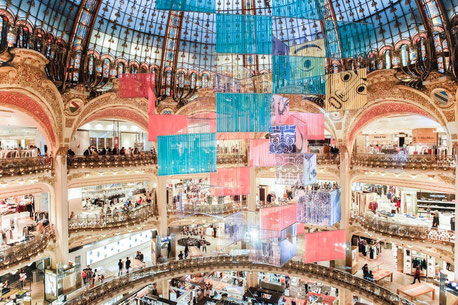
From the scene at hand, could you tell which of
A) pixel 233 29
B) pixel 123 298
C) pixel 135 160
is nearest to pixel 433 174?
pixel 233 29

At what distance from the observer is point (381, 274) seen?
19.6 m

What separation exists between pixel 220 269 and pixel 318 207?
10.0m

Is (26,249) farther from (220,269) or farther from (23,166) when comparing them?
(220,269)

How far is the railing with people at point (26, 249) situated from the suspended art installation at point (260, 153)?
461 inches

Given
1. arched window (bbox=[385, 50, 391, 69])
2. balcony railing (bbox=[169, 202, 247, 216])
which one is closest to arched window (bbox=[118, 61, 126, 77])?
balcony railing (bbox=[169, 202, 247, 216])

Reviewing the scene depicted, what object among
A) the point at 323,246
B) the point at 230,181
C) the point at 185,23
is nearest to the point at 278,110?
the point at 230,181

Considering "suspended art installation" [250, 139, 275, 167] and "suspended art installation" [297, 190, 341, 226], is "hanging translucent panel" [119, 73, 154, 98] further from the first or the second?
"suspended art installation" [297, 190, 341, 226]

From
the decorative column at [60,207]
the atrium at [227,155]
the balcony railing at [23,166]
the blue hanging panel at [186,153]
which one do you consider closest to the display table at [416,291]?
the atrium at [227,155]

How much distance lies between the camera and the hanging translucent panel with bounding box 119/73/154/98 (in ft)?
57.0

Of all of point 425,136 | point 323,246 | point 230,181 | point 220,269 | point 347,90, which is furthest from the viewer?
point 220,269

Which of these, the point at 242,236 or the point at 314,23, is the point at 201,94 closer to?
the point at 314,23

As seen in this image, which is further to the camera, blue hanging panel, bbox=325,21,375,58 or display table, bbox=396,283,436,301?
blue hanging panel, bbox=325,21,375,58

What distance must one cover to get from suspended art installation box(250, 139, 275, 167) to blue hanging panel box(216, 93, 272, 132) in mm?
2196

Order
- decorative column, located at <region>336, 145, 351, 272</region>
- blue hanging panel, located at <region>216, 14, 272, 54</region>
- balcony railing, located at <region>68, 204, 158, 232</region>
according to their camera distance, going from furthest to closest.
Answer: decorative column, located at <region>336, 145, 351, 272</region>, balcony railing, located at <region>68, 204, 158, 232</region>, blue hanging panel, located at <region>216, 14, 272, 54</region>
